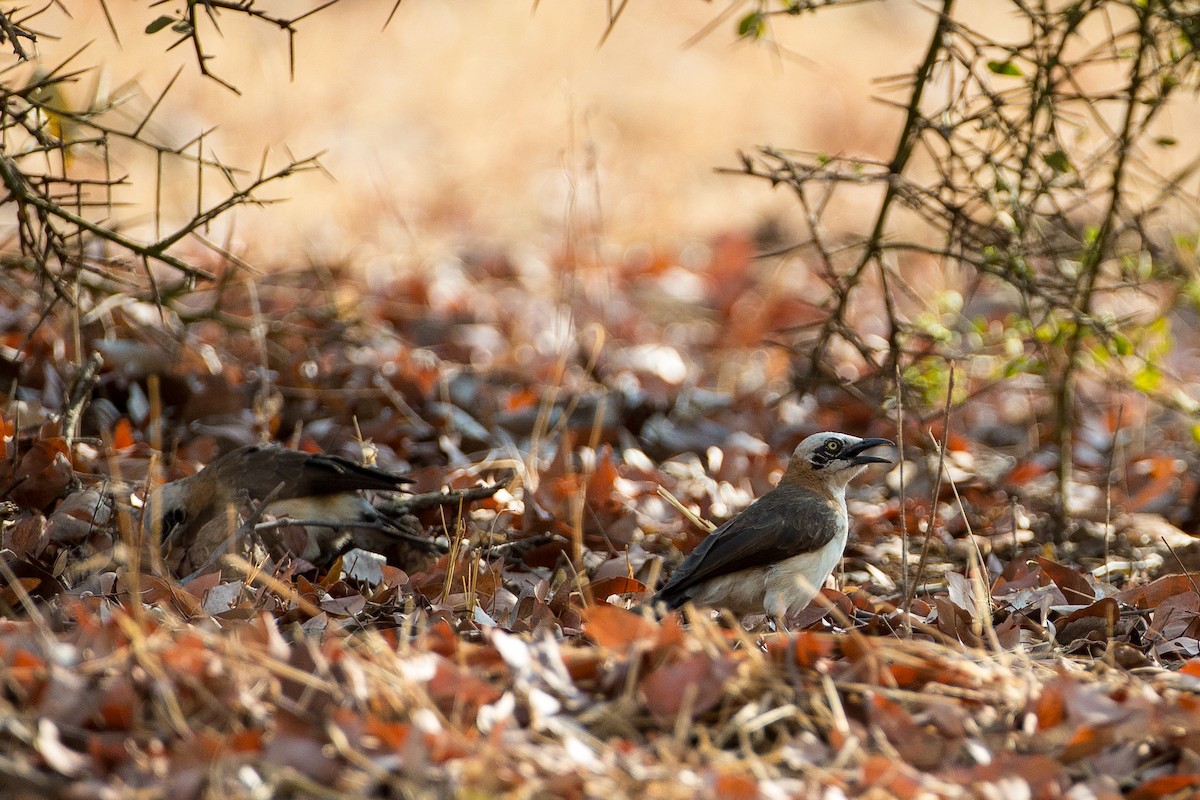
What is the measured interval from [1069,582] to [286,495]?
3.07 meters

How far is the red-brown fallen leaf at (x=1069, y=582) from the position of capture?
442 centimetres

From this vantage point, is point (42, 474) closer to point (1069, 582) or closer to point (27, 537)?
point (27, 537)

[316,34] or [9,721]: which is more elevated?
[316,34]

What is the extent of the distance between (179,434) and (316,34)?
12.9 metres

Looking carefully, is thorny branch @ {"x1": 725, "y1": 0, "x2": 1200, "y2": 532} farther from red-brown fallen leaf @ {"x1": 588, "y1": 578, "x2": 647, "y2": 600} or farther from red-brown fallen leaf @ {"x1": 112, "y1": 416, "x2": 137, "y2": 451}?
red-brown fallen leaf @ {"x1": 112, "y1": 416, "x2": 137, "y2": 451}

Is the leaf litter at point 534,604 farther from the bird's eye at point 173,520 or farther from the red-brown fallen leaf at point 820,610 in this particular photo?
the bird's eye at point 173,520

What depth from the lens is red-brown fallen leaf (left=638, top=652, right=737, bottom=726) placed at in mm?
2963

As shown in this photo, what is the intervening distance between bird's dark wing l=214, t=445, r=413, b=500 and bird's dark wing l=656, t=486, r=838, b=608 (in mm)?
1234

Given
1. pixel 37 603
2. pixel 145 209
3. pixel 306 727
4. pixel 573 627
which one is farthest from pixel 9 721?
pixel 145 209

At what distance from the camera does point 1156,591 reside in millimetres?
4348

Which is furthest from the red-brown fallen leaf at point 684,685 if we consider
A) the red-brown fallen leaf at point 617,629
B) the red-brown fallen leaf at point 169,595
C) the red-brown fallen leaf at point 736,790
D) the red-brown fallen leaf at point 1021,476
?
the red-brown fallen leaf at point 1021,476

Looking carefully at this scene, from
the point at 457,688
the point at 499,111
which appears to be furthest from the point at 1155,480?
the point at 499,111

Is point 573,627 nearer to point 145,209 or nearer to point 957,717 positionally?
point 957,717

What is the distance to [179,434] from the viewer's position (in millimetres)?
5848
